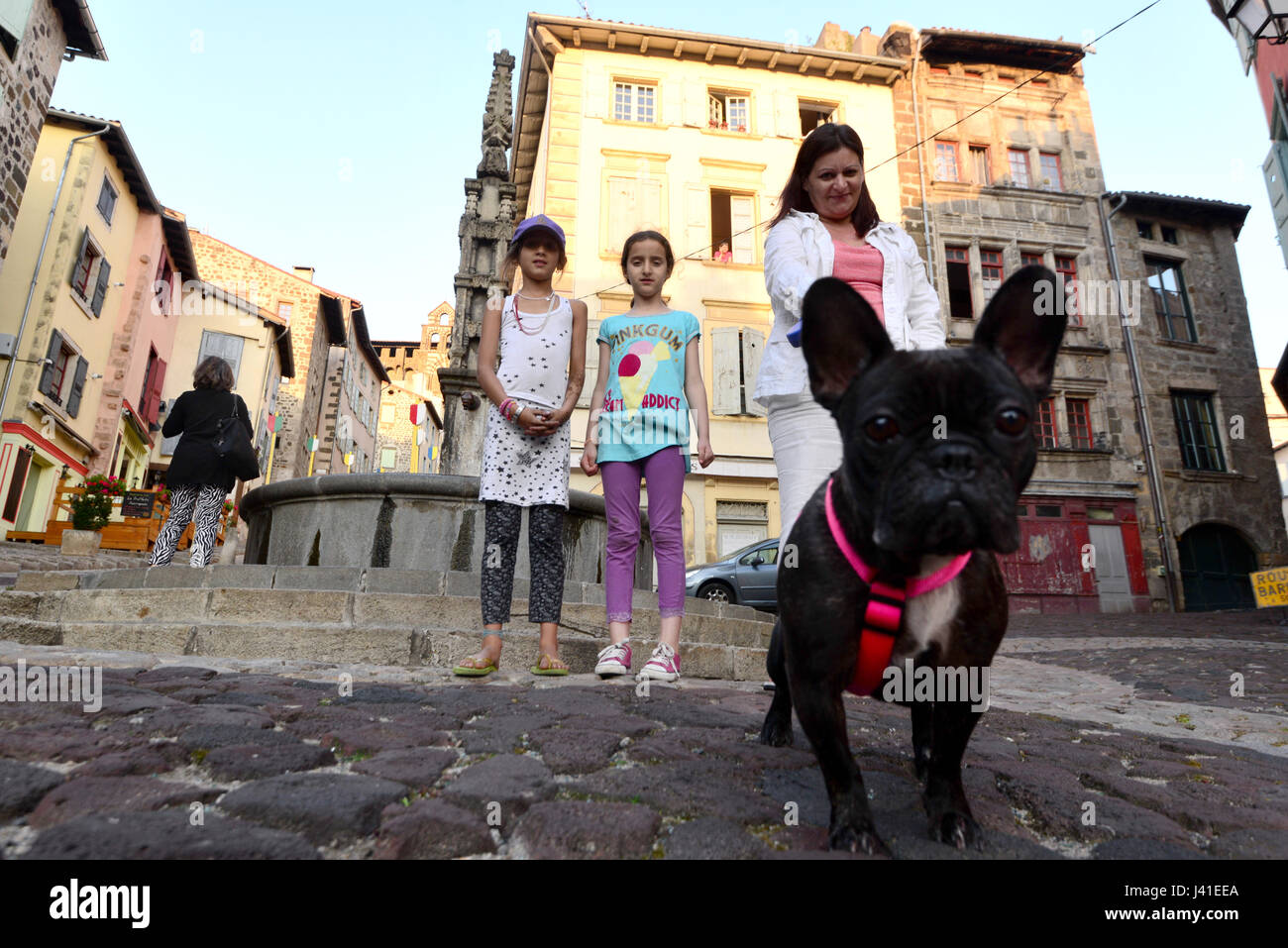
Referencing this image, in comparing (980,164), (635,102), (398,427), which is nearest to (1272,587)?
(980,164)

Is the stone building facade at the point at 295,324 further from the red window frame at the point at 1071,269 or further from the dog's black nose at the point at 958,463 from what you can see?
the dog's black nose at the point at 958,463

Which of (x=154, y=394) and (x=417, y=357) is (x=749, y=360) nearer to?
(x=154, y=394)

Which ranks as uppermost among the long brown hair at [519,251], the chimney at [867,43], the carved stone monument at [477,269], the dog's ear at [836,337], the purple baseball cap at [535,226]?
the chimney at [867,43]

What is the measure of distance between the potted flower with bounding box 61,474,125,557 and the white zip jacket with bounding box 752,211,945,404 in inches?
682

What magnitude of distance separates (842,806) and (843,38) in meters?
27.1

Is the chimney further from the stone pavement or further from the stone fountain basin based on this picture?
the stone pavement

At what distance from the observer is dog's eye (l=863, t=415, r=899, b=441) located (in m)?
1.42

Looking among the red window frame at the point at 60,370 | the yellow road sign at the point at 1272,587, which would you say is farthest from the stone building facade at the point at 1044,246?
the red window frame at the point at 60,370

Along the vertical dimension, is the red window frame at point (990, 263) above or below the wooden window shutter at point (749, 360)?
above

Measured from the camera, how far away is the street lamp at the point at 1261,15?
938 cm

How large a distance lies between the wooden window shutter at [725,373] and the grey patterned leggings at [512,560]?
47.9ft

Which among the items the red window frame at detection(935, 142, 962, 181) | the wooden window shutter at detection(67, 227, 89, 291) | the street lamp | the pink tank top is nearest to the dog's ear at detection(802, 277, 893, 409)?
the pink tank top
